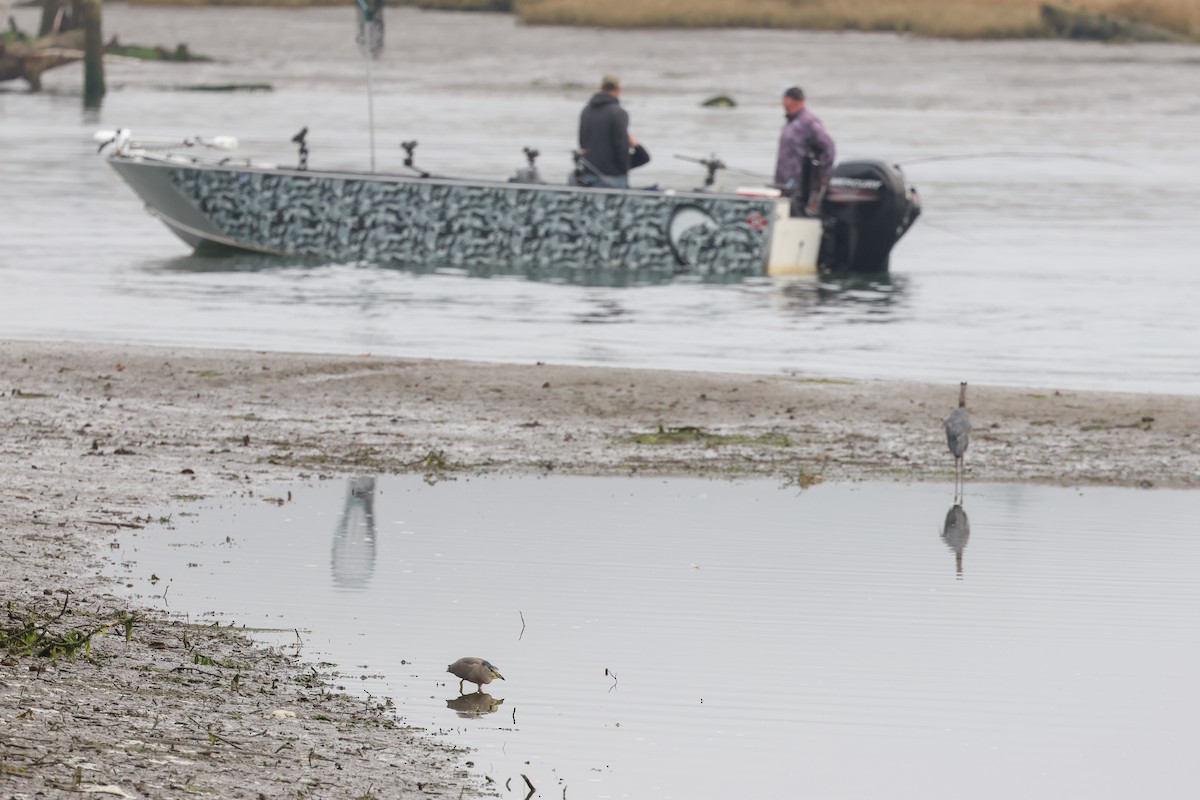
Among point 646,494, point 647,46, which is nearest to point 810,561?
point 646,494

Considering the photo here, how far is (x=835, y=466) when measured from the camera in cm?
1216

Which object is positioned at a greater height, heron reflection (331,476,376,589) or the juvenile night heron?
the juvenile night heron

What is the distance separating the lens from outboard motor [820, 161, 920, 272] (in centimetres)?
2383

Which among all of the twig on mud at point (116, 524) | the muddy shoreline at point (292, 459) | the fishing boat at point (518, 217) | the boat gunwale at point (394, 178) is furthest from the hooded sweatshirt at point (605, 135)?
the twig on mud at point (116, 524)

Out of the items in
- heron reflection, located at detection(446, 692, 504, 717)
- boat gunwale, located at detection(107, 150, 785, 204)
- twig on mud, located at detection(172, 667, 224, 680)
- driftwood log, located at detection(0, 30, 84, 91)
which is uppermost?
heron reflection, located at detection(446, 692, 504, 717)

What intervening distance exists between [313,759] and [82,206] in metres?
26.5

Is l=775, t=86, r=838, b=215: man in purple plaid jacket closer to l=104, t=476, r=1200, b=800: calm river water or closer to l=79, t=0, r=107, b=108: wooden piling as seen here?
l=104, t=476, r=1200, b=800: calm river water

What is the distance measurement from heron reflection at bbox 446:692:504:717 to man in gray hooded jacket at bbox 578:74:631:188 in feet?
47.1

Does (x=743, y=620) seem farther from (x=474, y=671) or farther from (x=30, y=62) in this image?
(x=30, y=62)

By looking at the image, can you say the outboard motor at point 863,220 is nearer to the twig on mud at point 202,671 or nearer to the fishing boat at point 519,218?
the fishing boat at point 519,218

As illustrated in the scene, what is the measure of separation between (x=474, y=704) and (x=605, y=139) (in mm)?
15478

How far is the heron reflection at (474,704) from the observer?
7.26 meters

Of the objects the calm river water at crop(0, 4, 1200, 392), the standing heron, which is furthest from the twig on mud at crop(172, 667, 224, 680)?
the calm river water at crop(0, 4, 1200, 392)

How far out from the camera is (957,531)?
1045cm
